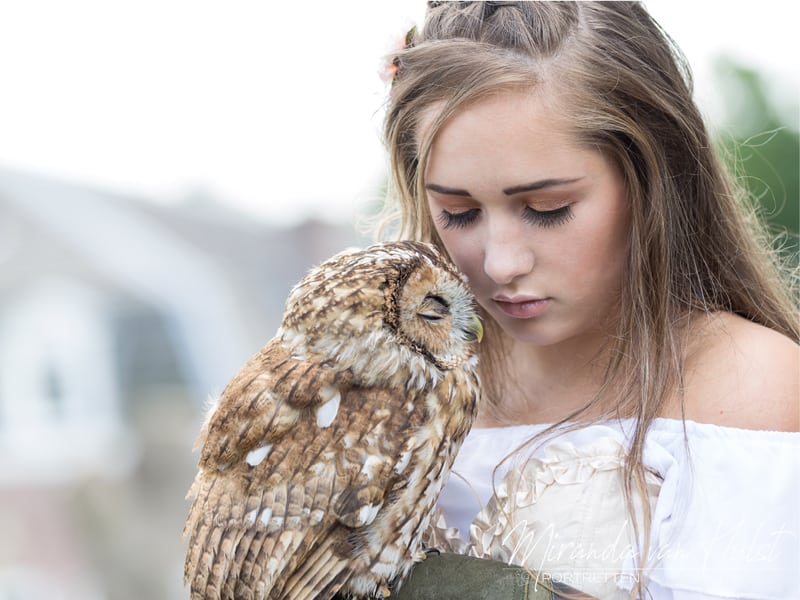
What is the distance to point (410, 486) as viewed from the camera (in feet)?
3.98

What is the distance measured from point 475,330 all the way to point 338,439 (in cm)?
30

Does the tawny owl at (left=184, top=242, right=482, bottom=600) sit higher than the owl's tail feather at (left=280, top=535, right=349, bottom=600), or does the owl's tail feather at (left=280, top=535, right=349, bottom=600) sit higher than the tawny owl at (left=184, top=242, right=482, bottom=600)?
the tawny owl at (left=184, top=242, right=482, bottom=600)

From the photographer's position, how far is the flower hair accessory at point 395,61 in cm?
151

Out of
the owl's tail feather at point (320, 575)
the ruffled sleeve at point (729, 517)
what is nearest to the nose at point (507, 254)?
the ruffled sleeve at point (729, 517)

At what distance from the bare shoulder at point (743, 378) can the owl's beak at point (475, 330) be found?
333mm

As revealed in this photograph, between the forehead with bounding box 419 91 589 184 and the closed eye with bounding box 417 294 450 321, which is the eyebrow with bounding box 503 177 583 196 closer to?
the forehead with bounding box 419 91 589 184

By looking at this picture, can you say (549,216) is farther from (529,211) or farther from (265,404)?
(265,404)

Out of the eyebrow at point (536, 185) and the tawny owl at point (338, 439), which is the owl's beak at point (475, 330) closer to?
the tawny owl at point (338, 439)

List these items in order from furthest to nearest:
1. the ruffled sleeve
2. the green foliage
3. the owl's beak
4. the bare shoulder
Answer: the green foliage < the owl's beak < the bare shoulder < the ruffled sleeve

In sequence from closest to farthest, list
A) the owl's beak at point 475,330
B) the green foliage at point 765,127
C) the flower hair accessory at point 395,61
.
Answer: the owl's beak at point 475,330 → the flower hair accessory at point 395,61 → the green foliage at point 765,127

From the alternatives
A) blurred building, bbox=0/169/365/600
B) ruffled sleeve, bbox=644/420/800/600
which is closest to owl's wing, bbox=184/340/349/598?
ruffled sleeve, bbox=644/420/800/600

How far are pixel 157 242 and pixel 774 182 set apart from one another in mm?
8327

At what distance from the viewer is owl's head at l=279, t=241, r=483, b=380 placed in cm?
123

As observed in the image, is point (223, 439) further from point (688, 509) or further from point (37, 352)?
point (37, 352)
